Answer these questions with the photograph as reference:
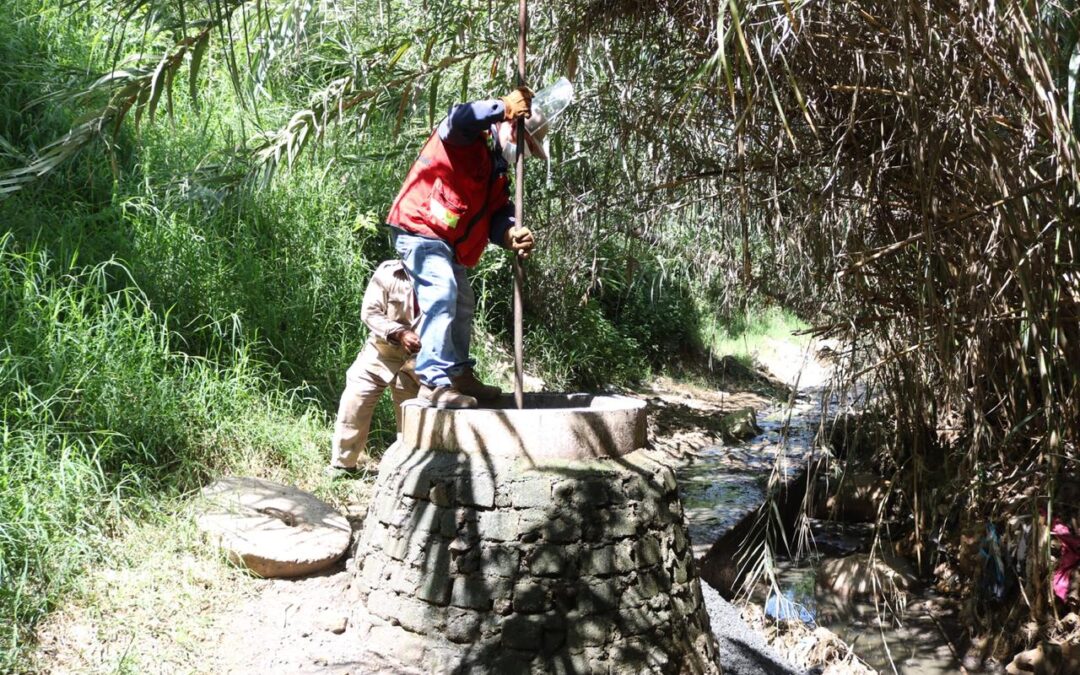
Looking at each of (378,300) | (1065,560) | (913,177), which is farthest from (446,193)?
(1065,560)

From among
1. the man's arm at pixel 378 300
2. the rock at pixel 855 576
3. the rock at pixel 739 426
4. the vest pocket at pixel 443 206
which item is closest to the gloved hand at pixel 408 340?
the man's arm at pixel 378 300

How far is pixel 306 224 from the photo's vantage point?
5.70m

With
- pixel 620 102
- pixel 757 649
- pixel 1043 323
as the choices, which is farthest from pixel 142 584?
pixel 1043 323

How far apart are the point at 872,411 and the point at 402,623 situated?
2059 mm

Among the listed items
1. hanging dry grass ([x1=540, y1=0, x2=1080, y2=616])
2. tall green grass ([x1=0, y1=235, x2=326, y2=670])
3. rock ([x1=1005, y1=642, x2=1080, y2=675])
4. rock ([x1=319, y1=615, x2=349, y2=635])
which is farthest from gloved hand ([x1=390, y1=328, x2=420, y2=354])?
rock ([x1=1005, y1=642, x2=1080, y2=675])

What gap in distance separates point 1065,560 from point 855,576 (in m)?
1.25

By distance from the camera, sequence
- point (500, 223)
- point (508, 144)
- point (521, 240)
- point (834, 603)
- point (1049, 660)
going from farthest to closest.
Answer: point (834, 603), point (1049, 660), point (500, 223), point (508, 144), point (521, 240)

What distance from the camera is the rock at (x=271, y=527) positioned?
3.48 metres

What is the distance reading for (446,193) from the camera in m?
3.29

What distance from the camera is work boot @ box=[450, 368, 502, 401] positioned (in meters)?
3.36

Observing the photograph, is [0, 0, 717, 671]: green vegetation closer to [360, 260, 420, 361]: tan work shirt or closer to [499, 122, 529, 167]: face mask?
[360, 260, 420, 361]: tan work shirt

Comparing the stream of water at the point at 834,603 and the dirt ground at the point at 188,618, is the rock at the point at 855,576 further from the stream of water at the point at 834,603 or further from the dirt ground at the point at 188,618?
the dirt ground at the point at 188,618

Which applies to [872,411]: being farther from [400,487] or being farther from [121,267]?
[121,267]

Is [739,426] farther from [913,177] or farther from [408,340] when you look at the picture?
[913,177]
